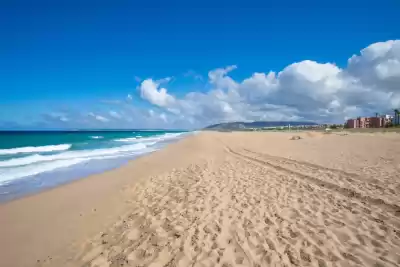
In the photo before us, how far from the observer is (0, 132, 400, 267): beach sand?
14.2 ft

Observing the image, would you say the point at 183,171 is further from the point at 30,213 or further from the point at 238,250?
the point at 238,250

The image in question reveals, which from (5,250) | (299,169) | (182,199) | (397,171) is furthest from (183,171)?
(397,171)

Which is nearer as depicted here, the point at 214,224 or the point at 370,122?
the point at 214,224

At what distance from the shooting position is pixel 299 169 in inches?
462

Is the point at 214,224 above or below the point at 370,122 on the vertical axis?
below

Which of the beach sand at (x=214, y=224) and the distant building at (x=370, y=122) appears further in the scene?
the distant building at (x=370, y=122)

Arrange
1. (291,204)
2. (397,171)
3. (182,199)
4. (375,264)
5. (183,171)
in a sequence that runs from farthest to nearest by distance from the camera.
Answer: (183,171), (397,171), (182,199), (291,204), (375,264)

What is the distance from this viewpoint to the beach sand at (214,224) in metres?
4.33

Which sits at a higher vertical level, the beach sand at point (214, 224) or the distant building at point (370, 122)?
the distant building at point (370, 122)

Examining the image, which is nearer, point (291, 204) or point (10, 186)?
point (291, 204)

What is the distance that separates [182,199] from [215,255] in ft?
11.3

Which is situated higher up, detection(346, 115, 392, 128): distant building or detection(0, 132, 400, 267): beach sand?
detection(346, 115, 392, 128): distant building

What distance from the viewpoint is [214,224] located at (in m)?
5.60

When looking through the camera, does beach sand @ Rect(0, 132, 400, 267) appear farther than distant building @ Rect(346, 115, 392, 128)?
No
